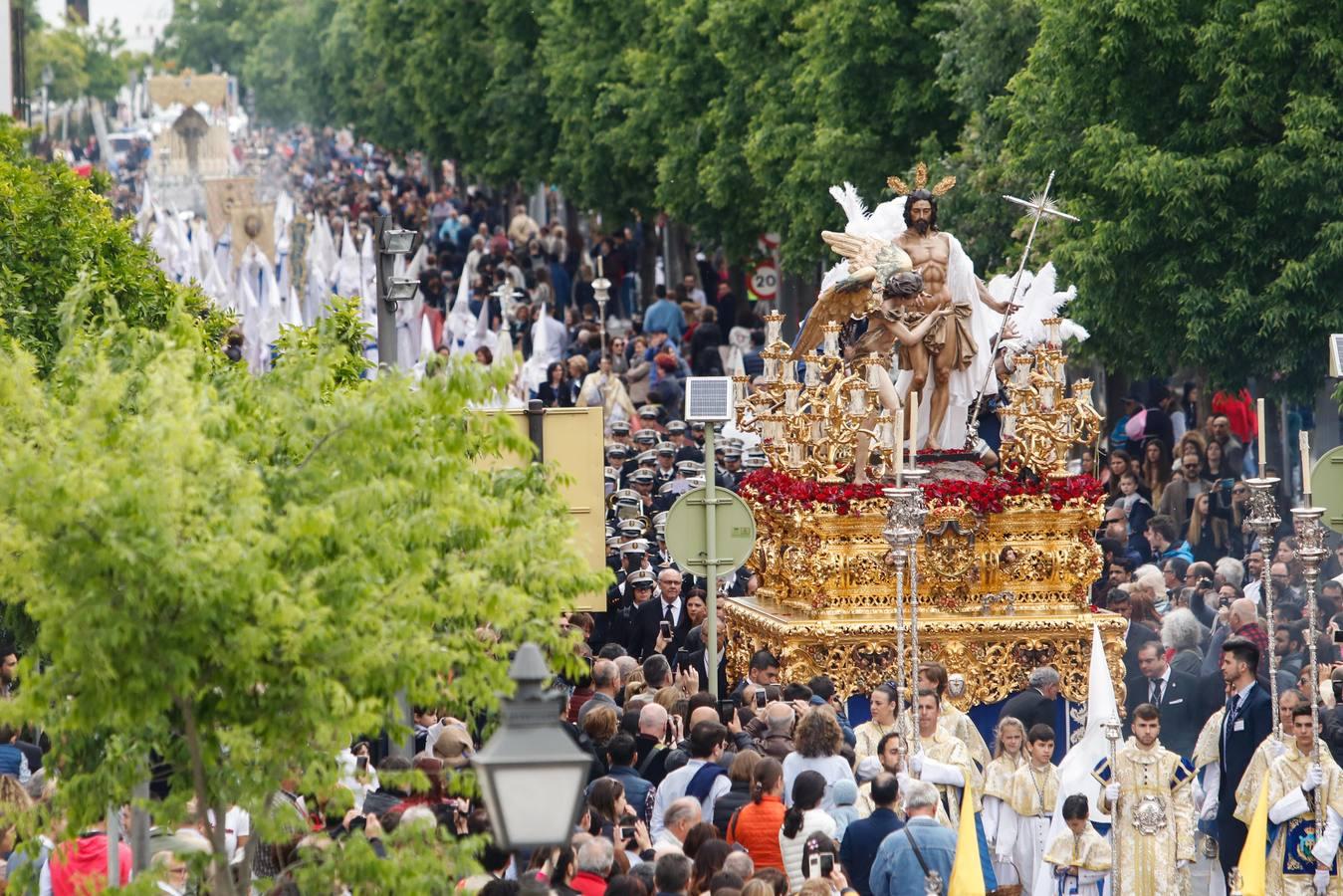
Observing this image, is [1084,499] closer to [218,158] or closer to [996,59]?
[996,59]

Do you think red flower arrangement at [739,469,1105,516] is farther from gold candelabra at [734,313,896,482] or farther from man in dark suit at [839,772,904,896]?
man in dark suit at [839,772,904,896]

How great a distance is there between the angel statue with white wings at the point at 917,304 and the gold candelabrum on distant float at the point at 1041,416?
55 cm

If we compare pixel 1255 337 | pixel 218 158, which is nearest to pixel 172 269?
pixel 1255 337

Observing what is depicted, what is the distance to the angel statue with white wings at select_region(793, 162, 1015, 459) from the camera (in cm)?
2069

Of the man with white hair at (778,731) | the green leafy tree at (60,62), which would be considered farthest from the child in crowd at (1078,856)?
the green leafy tree at (60,62)

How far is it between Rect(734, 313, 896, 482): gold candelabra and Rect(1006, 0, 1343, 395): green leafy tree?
7.49m

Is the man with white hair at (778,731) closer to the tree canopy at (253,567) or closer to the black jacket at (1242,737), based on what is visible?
the black jacket at (1242,737)

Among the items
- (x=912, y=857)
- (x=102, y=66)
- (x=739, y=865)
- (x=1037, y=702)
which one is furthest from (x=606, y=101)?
(x=102, y=66)

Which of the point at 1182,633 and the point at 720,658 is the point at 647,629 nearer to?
the point at 720,658

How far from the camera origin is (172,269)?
A: 50.3 m

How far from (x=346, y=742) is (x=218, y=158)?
115 meters

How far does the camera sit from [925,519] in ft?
65.3

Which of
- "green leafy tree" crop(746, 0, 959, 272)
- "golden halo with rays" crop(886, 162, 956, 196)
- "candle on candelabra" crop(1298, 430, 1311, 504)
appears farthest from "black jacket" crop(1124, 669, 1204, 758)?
"green leafy tree" crop(746, 0, 959, 272)

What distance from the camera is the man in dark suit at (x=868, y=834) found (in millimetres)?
14641
